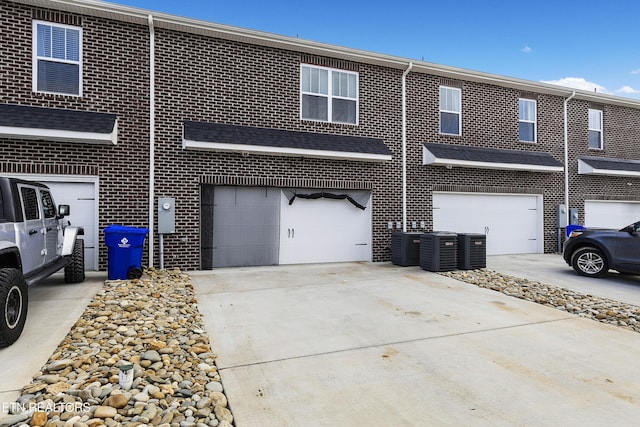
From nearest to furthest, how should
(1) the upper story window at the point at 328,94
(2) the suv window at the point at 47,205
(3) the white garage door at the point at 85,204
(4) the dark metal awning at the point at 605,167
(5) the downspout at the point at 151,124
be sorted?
1. (2) the suv window at the point at 47,205
2. (3) the white garage door at the point at 85,204
3. (5) the downspout at the point at 151,124
4. (1) the upper story window at the point at 328,94
5. (4) the dark metal awning at the point at 605,167

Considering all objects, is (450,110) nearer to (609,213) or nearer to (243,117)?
(243,117)

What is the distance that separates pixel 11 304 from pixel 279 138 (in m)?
6.57

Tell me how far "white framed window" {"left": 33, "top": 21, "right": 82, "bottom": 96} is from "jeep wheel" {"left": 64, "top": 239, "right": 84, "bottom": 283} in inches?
145

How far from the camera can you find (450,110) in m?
11.9

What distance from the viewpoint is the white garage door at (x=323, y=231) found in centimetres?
1006

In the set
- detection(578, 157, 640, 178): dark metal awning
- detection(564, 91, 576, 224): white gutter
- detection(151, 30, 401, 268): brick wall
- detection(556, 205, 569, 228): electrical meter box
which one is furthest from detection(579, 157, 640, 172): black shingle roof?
detection(151, 30, 401, 268): brick wall

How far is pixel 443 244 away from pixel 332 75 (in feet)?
18.7

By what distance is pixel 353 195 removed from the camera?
10.7m

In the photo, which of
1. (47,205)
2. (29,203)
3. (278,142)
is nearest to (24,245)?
(29,203)

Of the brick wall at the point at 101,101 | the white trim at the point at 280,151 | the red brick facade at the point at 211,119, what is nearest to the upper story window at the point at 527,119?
the red brick facade at the point at 211,119

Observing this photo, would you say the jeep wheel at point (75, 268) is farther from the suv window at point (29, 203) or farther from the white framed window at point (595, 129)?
the white framed window at point (595, 129)

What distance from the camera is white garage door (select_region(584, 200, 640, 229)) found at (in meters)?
13.7

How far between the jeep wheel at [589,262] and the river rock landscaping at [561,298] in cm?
177

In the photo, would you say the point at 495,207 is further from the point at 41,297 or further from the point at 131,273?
the point at 41,297
